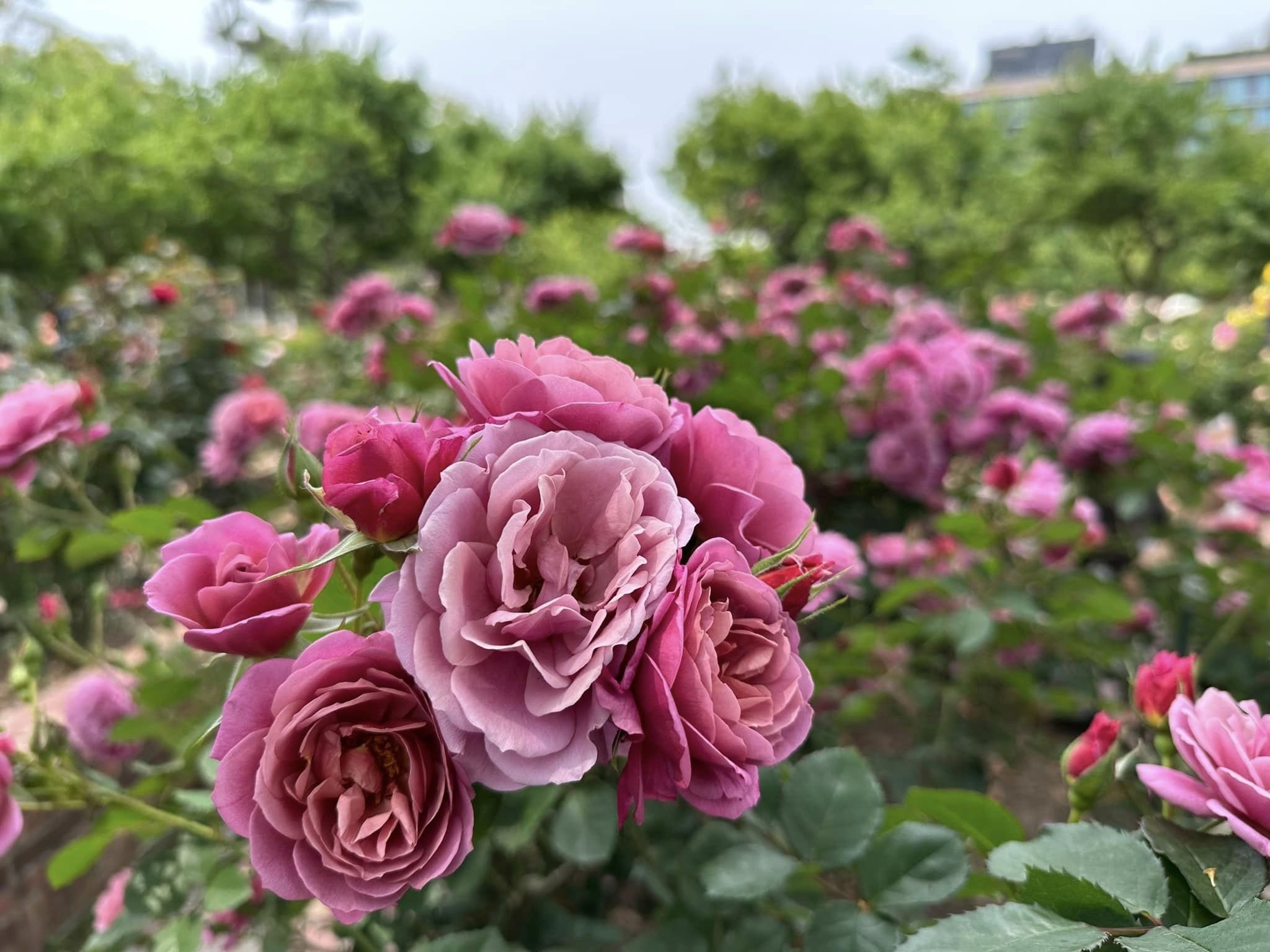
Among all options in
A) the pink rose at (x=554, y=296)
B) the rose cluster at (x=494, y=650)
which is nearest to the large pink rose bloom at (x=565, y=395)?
the rose cluster at (x=494, y=650)

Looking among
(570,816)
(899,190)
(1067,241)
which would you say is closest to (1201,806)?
(570,816)

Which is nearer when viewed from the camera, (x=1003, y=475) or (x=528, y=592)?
(x=528, y=592)

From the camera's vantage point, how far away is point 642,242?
1647 mm

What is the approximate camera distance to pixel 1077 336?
6.56 ft

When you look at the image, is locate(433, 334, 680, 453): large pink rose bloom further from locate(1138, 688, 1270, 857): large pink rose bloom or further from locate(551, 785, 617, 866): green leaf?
locate(551, 785, 617, 866): green leaf

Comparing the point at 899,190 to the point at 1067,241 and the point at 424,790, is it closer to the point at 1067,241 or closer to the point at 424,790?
the point at 1067,241

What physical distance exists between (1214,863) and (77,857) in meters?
0.81

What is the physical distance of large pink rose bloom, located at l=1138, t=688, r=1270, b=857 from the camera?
318 millimetres

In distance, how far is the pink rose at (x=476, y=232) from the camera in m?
1.81

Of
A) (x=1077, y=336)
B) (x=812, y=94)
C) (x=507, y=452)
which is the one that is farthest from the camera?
(x=812, y=94)

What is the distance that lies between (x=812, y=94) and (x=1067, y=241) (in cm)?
412

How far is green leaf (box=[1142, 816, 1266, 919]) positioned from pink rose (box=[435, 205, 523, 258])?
5.67ft

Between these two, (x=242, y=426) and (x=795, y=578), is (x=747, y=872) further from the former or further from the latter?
(x=242, y=426)

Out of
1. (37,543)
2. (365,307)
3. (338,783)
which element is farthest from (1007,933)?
(365,307)
